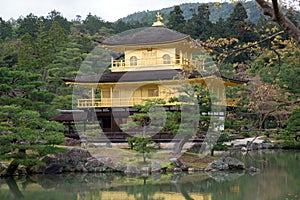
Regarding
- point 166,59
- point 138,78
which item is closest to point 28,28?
point 166,59

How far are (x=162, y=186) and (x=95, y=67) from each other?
1915 cm

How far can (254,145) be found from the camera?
72.5 ft

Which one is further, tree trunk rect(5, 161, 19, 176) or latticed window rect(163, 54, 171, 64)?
latticed window rect(163, 54, 171, 64)

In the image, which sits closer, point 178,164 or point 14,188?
point 14,188

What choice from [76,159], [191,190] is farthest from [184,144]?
[191,190]

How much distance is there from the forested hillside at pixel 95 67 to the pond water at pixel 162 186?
1443 mm

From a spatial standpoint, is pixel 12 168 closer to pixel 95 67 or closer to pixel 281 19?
pixel 281 19

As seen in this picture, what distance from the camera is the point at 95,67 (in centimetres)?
3002

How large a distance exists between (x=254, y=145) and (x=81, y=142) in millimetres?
8686

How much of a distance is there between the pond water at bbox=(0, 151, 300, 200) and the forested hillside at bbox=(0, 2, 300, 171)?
1443 millimetres

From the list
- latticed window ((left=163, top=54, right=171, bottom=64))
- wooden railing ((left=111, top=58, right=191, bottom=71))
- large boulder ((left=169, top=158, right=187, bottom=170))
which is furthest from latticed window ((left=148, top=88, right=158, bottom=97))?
large boulder ((left=169, top=158, right=187, bottom=170))

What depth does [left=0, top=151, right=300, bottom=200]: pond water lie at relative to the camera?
10.6m

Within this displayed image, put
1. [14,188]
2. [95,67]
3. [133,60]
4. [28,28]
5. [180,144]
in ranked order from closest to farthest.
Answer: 1. [14,188]
2. [180,144]
3. [133,60]
4. [95,67]
5. [28,28]

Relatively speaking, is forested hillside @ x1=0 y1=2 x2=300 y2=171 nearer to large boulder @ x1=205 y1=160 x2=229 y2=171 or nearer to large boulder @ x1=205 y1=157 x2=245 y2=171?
large boulder @ x1=205 y1=157 x2=245 y2=171
